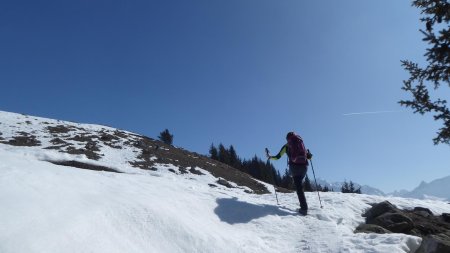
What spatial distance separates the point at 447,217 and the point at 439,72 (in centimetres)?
953

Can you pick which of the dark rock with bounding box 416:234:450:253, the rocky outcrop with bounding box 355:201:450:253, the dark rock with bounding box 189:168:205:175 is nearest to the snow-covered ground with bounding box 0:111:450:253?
the dark rock with bounding box 416:234:450:253

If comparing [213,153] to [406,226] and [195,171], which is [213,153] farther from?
[406,226]

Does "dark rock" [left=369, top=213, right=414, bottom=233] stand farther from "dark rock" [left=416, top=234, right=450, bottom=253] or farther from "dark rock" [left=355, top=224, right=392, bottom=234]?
"dark rock" [left=416, top=234, right=450, bottom=253]

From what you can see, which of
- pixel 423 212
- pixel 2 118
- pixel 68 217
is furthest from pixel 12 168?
pixel 2 118

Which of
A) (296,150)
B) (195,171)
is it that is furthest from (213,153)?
(296,150)

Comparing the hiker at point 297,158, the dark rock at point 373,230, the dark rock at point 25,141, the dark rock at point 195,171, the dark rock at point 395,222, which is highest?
the dark rock at point 25,141

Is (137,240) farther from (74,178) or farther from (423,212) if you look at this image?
(423,212)

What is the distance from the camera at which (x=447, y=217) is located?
1664cm

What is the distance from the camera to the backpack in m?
14.6

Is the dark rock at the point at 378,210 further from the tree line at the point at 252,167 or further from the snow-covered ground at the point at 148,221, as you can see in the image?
the tree line at the point at 252,167

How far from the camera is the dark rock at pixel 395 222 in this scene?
1252 centimetres

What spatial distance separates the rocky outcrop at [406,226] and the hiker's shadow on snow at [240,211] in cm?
312

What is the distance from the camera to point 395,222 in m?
13.0

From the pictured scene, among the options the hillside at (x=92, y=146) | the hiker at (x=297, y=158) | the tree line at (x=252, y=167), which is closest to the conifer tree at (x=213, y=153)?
the tree line at (x=252, y=167)
